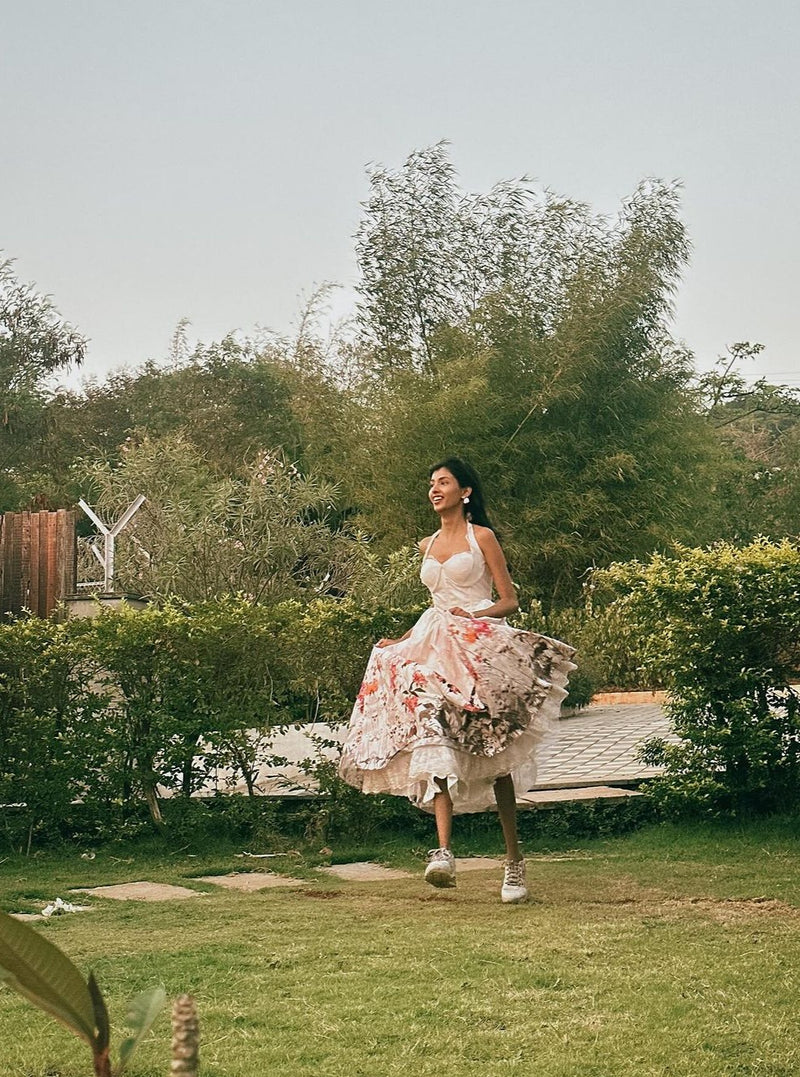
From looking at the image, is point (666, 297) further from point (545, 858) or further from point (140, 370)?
point (140, 370)

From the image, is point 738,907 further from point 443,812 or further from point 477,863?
point 477,863

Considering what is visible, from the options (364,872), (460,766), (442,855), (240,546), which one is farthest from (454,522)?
(240,546)

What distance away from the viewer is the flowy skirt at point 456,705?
5348 mm

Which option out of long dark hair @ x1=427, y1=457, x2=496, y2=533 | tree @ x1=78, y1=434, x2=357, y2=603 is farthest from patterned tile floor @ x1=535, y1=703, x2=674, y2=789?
tree @ x1=78, y1=434, x2=357, y2=603

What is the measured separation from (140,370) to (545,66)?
20.9 metres

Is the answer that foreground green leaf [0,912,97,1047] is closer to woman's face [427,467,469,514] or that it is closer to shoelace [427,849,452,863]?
shoelace [427,849,452,863]

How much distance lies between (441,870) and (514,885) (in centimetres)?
40

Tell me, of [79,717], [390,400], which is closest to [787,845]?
[79,717]

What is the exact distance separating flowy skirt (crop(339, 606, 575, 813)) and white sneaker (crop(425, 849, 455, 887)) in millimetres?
386

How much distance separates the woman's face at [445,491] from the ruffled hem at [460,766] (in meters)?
0.83

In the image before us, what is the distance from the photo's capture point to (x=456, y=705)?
17.6 feet

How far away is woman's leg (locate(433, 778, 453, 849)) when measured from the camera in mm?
5020

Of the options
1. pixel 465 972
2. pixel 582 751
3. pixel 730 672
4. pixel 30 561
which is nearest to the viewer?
pixel 465 972

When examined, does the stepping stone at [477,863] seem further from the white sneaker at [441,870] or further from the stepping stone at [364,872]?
the white sneaker at [441,870]
